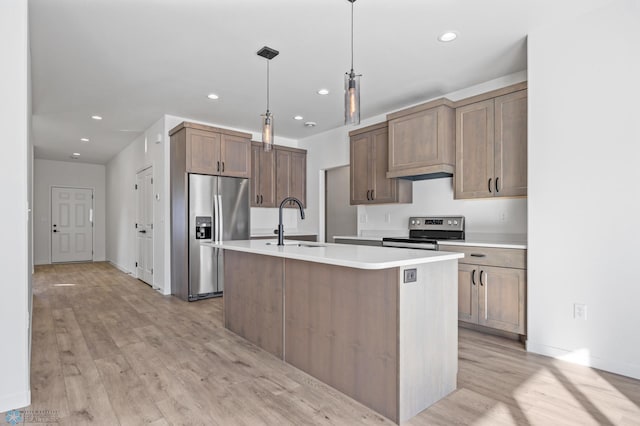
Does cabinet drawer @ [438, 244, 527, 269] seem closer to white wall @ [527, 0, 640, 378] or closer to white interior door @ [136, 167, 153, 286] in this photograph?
white wall @ [527, 0, 640, 378]

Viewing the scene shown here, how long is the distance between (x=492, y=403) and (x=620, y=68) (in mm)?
2437

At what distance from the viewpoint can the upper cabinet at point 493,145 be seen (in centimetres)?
331

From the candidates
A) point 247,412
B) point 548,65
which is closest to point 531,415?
point 247,412

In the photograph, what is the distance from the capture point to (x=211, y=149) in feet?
16.3

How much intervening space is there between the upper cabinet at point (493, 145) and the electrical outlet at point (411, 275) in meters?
1.96

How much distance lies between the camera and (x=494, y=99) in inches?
137

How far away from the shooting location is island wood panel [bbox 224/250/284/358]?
108 inches

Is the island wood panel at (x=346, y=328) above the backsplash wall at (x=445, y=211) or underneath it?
underneath

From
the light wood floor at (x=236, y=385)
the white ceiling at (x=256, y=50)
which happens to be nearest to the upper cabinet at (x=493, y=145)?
the white ceiling at (x=256, y=50)

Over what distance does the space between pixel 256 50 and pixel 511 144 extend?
2508 millimetres

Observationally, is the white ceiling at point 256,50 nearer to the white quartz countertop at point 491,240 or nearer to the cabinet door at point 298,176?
the cabinet door at point 298,176

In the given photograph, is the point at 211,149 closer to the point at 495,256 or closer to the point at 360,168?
the point at 360,168

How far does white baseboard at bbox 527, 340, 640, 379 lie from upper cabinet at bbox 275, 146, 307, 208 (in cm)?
426
